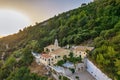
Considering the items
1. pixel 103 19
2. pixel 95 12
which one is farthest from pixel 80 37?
pixel 95 12

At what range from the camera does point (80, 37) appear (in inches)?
1253

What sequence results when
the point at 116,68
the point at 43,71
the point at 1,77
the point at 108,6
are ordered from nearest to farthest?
the point at 116,68, the point at 43,71, the point at 1,77, the point at 108,6

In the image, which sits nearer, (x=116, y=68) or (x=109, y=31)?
(x=116, y=68)

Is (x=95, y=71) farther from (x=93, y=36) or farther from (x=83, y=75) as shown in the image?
(x=93, y=36)

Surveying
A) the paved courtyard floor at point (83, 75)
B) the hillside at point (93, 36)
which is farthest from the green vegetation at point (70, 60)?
the paved courtyard floor at point (83, 75)

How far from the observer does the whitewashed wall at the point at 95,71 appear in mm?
23125

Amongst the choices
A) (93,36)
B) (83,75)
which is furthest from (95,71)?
(93,36)

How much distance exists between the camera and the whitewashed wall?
2312 cm

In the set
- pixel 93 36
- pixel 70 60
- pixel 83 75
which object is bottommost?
pixel 83 75

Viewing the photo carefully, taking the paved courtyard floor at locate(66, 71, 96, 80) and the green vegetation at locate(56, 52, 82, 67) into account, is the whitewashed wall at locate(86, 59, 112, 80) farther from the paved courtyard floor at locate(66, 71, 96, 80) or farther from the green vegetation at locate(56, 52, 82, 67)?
the green vegetation at locate(56, 52, 82, 67)

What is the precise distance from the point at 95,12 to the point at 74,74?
16.0m

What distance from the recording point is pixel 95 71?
79.2ft

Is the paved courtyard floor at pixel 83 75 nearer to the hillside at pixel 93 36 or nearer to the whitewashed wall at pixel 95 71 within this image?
the whitewashed wall at pixel 95 71

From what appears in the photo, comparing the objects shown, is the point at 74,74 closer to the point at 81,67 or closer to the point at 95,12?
the point at 81,67
